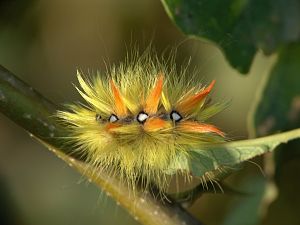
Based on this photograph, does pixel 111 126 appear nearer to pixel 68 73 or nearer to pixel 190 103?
pixel 190 103

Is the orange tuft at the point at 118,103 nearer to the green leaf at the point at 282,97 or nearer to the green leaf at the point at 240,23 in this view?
the green leaf at the point at 240,23

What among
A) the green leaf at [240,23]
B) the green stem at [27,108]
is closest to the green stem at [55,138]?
the green stem at [27,108]

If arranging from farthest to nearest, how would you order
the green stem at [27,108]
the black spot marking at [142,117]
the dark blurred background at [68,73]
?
the dark blurred background at [68,73] < the black spot marking at [142,117] < the green stem at [27,108]

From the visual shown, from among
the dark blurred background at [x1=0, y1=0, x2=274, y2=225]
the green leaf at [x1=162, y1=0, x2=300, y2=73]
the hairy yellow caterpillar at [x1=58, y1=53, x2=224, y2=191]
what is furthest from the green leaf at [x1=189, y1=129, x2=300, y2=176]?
the dark blurred background at [x1=0, y1=0, x2=274, y2=225]

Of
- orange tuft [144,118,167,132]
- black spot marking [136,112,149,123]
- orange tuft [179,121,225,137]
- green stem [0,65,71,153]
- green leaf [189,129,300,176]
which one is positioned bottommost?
green leaf [189,129,300,176]

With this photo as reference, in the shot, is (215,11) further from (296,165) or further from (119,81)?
(296,165)

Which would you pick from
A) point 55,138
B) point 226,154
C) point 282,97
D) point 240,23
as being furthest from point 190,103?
point 282,97

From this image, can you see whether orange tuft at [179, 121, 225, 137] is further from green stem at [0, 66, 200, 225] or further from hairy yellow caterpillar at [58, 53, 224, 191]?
green stem at [0, 66, 200, 225]

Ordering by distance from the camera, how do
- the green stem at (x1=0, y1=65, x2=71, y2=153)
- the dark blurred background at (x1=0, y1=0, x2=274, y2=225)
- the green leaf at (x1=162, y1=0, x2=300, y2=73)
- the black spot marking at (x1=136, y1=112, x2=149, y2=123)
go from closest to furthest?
the green stem at (x1=0, y1=65, x2=71, y2=153), the black spot marking at (x1=136, y1=112, x2=149, y2=123), the green leaf at (x1=162, y1=0, x2=300, y2=73), the dark blurred background at (x1=0, y1=0, x2=274, y2=225)
